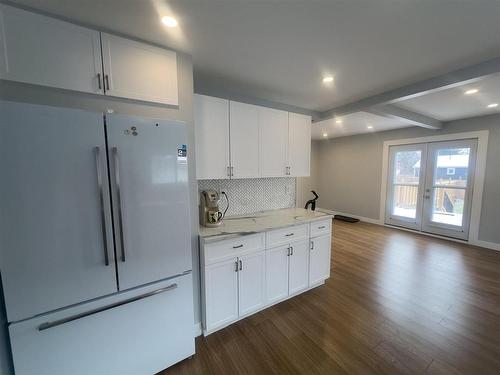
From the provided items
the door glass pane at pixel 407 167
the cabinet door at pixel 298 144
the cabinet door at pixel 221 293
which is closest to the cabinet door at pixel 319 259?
the cabinet door at pixel 298 144

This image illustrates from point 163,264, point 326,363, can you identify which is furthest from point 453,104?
point 163,264

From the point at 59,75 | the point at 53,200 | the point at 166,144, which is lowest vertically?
the point at 53,200

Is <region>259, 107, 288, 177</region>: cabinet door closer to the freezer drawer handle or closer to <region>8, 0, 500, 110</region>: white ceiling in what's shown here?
<region>8, 0, 500, 110</region>: white ceiling

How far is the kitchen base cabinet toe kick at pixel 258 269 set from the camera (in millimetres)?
1869

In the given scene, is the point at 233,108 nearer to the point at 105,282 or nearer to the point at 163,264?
the point at 163,264

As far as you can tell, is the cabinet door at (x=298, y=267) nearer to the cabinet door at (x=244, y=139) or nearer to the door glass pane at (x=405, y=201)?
the cabinet door at (x=244, y=139)

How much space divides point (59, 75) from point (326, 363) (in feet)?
9.37

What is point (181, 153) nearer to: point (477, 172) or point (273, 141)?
point (273, 141)

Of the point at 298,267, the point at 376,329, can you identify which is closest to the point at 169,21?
the point at 298,267

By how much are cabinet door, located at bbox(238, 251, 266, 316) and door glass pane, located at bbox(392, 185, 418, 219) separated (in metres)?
4.74

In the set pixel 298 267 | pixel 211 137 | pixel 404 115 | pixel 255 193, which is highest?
pixel 404 115

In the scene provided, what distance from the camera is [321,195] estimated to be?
23.4 feet

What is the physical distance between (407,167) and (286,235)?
452 centimetres

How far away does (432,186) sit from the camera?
4559mm
